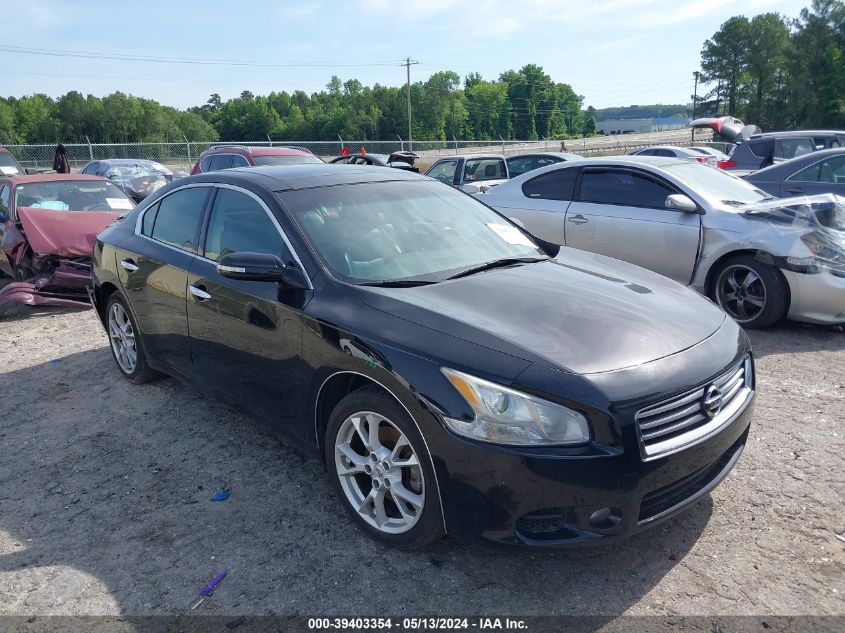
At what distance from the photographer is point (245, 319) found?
3.50 m

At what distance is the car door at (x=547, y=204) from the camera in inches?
284

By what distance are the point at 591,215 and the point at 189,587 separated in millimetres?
5536

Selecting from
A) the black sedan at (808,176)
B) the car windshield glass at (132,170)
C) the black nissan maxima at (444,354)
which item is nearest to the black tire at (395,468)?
the black nissan maxima at (444,354)

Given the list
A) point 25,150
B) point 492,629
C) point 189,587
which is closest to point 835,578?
point 492,629

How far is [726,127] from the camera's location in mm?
18547

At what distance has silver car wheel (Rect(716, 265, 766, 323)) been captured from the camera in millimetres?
5797

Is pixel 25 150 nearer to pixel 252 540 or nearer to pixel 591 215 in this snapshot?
pixel 591 215

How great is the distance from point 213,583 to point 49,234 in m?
6.34

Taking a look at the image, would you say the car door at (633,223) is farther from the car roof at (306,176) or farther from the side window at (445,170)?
the side window at (445,170)

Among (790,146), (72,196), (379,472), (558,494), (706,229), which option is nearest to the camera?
(558,494)

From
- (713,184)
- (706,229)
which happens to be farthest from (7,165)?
(706,229)

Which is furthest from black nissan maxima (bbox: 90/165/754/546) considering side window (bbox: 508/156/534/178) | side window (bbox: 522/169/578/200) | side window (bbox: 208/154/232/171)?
side window (bbox: 508/156/534/178)

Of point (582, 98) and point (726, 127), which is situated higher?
point (582, 98)

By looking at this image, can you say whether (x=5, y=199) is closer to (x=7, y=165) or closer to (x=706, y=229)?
(x=7, y=165)
